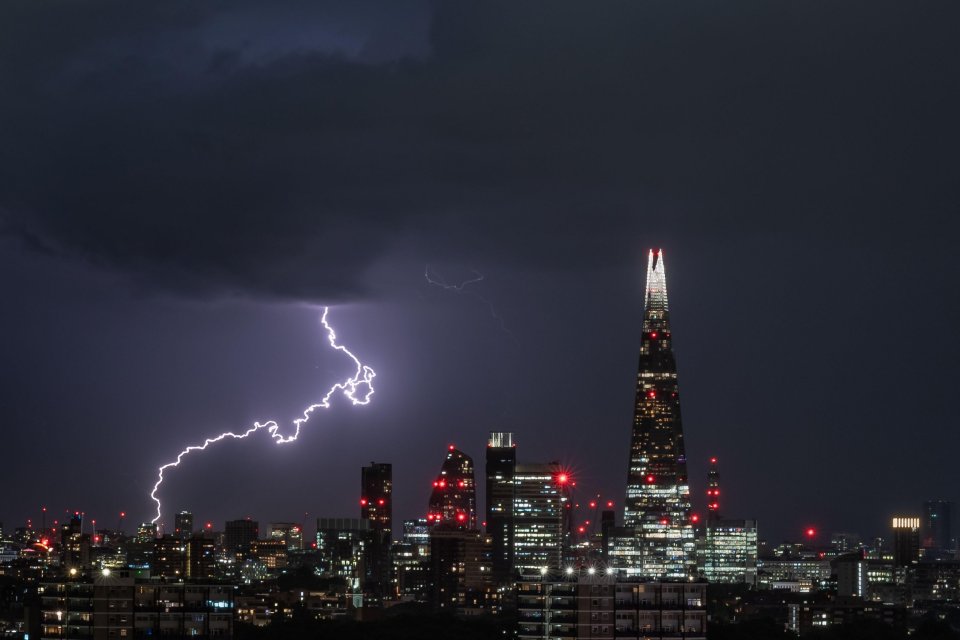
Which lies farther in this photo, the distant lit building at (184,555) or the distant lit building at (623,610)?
the distant lit building at (184,555)

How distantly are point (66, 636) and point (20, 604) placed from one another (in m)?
59.4

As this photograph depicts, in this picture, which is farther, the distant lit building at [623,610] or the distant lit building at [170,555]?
the distant lit building at [170,555]

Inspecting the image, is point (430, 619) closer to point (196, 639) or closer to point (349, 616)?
point (349, 616)

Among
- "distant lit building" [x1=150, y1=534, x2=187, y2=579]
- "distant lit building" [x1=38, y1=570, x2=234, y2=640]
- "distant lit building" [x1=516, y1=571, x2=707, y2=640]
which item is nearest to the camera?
"distant lit building" [x1=516, y1=571, x2=707, y2=640]

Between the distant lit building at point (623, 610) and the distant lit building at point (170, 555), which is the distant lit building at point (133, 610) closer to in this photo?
the distant lit building at point (623, 610)

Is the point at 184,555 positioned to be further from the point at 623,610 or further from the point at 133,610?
the point at 623,610

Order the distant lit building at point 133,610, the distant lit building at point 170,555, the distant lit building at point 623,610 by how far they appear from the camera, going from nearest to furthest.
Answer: the distant lit building at point 623,610 → the distant lit building at point 133,610 → the distant lit building at point 170,555

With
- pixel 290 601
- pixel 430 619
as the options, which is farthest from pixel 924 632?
pixel 290 601

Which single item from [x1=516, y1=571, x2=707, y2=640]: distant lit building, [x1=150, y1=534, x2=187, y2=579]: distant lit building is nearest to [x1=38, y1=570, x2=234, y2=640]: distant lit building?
[x1=516, y1=571, x2=707, y2=640]: distant lit building

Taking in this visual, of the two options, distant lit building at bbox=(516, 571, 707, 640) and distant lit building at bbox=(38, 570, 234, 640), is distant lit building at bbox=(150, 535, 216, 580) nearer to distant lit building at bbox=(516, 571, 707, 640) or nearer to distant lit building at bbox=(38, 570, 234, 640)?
distant lit building at bbox=(38, 570, 234, 640)

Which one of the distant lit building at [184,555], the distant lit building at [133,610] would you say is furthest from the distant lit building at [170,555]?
the distant lit building at [133,610]

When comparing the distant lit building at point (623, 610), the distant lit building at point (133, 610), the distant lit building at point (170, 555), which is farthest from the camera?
the distant lit building at point (170, 555)

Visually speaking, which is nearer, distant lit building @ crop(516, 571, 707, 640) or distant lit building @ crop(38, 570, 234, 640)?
distant lit building @ crop(516, 571, 707, 640)

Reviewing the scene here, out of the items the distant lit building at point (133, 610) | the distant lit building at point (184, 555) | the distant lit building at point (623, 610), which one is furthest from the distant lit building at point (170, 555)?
the distant lit building at point (623, 610)
